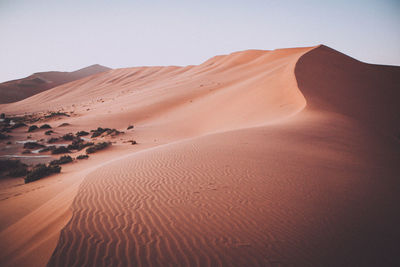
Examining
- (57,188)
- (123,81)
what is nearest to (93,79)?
(123,81)

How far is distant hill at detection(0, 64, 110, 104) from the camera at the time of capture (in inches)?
2837

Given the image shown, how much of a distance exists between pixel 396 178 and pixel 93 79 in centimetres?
7975

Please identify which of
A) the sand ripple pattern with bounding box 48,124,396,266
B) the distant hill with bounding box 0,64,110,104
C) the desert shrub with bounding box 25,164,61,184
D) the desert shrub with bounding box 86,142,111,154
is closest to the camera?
the sand ripple pattern with bounding box 48,124,396,266

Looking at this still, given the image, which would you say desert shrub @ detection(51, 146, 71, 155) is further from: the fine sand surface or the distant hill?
the distant hill

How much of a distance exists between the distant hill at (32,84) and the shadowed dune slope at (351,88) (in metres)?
86.9

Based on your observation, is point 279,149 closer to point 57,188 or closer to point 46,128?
point 57,188

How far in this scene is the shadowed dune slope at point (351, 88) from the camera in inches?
578

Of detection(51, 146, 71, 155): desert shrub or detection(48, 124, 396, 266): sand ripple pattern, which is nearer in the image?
detection(48, 124, 396, 266): sand ripple pattern

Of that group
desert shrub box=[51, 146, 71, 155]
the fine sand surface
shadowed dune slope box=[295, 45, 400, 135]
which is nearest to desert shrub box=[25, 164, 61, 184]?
the fine sand surface

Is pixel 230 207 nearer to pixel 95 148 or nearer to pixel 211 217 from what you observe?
pixel 211 217

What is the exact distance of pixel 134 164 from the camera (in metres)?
6.73

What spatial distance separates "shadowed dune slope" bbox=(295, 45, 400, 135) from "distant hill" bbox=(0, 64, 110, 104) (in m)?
86.9

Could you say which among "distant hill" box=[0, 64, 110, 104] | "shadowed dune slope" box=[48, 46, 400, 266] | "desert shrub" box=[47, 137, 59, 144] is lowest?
"shadowed dune slope" box=[48, 46, 400, 266]

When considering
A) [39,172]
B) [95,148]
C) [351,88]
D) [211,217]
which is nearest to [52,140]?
[95,148]
